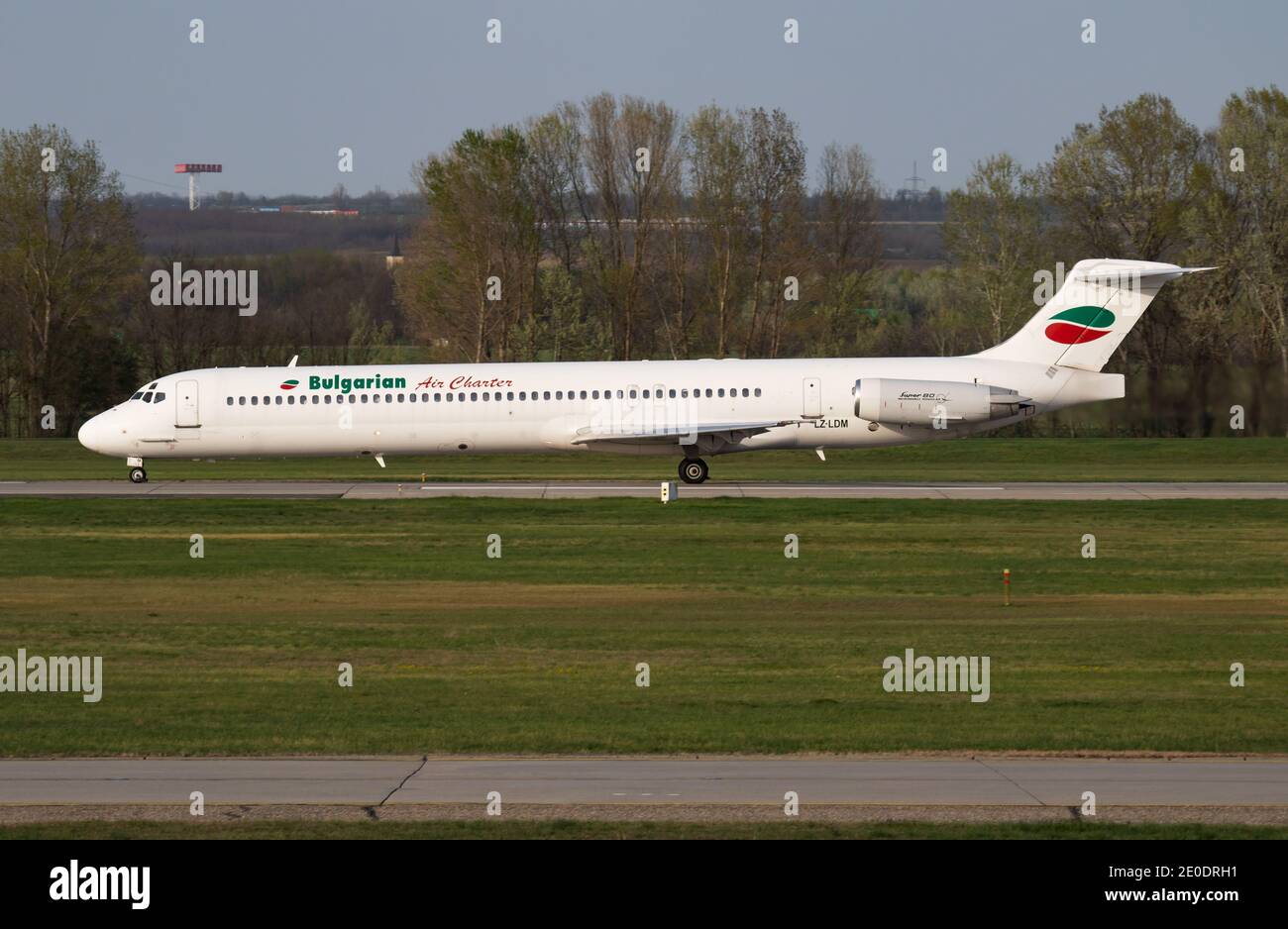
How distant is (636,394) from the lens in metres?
44.5

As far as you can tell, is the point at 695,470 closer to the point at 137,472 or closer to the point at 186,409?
the point at 186,409

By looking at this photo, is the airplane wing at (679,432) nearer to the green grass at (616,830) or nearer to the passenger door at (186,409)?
the passenger door at (186,409)

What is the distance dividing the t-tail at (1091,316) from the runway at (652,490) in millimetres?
3662

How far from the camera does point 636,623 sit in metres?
23.7

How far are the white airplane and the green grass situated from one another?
105 feet

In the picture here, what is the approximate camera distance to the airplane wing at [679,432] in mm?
44125

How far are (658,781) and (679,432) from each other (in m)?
30.6

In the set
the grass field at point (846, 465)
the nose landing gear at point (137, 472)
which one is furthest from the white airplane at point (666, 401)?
the grass field at point (846, 465)

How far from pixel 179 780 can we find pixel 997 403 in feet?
108

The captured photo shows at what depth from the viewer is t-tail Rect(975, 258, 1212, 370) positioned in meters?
44.1

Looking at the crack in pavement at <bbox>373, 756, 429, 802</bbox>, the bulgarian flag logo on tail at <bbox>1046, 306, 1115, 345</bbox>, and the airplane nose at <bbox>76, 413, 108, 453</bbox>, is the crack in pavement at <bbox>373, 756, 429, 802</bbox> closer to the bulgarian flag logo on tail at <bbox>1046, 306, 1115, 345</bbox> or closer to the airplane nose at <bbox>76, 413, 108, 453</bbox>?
the bulgarian flag logo on tail at <bbox>1046, 306, 1115, 345</bbox>

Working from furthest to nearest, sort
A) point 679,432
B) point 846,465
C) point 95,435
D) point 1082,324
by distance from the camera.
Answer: point 846,465 < point 95,435 < point 1082,324 < point 679,432

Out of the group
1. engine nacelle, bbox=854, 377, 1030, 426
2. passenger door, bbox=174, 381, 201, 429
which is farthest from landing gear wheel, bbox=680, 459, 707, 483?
passenger door, bbox=174, 381, 201, 429

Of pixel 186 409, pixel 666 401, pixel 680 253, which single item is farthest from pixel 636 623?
pixel 680 253
